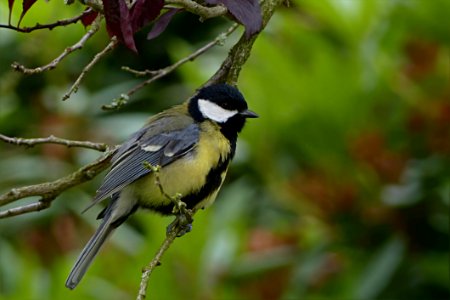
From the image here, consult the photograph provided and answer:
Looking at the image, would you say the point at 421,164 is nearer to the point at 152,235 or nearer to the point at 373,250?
the point at 373,250

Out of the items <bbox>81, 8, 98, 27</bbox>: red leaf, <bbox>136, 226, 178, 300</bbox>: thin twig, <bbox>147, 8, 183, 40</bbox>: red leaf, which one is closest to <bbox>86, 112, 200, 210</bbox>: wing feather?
<bbox>136, 226, 178, 300</bbox>: thin twig

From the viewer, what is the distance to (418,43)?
401 centimetres

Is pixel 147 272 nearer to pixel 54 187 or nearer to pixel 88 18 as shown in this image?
pixel 54 187

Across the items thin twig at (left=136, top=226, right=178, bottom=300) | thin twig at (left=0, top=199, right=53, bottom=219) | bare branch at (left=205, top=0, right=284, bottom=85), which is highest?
bare branch at (left=205, top=0, right=284, bottom=85)

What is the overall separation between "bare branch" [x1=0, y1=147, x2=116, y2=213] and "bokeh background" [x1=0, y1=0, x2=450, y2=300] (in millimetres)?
1229

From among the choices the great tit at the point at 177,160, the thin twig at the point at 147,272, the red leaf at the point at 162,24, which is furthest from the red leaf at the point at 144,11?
the great tit at the point at 177,160

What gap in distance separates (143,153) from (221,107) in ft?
0.92

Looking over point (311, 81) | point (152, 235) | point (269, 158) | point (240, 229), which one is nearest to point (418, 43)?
point (311, 81)

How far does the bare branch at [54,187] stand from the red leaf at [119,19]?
0.56 meters

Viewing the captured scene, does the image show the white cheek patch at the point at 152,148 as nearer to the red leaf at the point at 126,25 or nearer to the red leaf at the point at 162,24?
the red leaf at the point at 162,24

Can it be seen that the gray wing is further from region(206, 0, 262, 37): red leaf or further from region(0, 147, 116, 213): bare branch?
region(206, 0, 262, 37): red leaf

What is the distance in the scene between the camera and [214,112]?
304 centimetres

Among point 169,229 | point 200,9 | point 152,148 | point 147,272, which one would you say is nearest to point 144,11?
point 200,9

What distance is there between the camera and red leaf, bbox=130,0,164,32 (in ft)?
6.29
